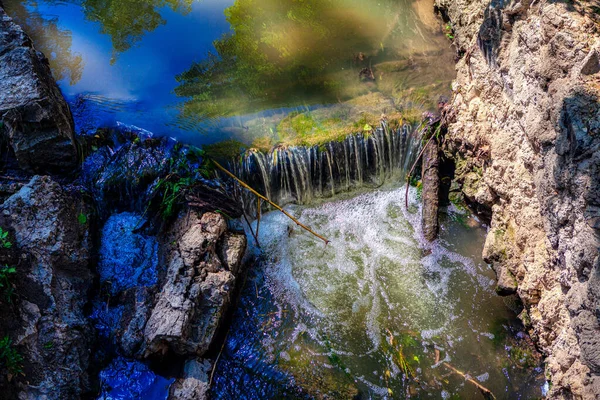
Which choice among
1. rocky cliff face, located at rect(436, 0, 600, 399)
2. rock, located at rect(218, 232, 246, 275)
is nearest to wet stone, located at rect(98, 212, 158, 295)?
rock, located at rect(218, 232, 246, 275)

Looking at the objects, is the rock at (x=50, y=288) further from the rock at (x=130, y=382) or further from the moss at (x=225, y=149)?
the moss at (x=225, y=149)

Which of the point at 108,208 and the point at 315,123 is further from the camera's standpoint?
the point at 315,123

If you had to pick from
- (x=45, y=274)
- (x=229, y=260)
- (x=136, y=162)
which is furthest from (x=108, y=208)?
(x=229, y=260)

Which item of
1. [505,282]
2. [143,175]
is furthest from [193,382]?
[505,282]

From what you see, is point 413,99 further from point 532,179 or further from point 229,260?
point 229,260

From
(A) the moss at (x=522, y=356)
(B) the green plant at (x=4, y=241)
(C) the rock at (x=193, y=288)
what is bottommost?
(A) the moss at (x=522, y=356)

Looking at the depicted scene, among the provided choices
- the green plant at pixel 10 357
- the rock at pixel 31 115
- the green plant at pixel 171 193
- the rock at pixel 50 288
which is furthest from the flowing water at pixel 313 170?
the green plant at pixel 10 357
